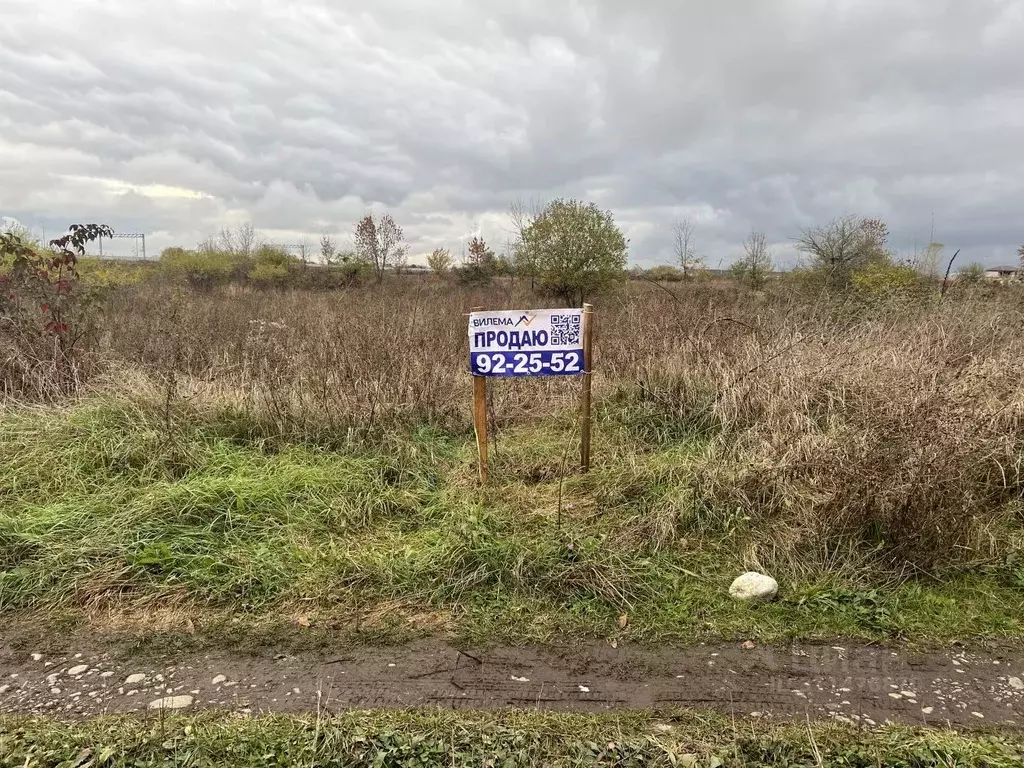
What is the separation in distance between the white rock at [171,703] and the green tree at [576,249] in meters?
16.0

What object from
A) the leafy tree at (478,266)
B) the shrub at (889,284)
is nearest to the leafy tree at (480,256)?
the leafy tree at (478,266)

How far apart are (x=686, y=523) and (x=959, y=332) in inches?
178

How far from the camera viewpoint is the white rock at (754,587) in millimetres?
3055

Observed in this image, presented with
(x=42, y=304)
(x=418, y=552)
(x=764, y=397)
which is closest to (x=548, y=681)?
(x=418, y=552)

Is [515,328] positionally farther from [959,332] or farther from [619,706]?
[959,332]

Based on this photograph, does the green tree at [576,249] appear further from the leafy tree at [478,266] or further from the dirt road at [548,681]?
the dirt road at [548,681]

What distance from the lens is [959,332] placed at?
235 inches

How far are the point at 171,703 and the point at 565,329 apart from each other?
9.94 feet

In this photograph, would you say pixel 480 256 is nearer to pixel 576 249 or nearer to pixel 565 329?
pixel 576 249

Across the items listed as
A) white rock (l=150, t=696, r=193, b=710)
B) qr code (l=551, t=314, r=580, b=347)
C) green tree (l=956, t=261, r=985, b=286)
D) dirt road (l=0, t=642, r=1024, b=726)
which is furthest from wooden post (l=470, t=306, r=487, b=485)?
green tree (l=956, t=261, r=985, b=286)

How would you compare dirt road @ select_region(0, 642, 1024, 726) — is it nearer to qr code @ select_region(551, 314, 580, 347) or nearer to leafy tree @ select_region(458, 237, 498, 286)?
qr code @ select_region(551, 314, 580, 347)

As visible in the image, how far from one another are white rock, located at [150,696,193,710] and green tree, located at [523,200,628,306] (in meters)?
16.0

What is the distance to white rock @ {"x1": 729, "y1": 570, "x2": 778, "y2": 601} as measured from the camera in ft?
10.0

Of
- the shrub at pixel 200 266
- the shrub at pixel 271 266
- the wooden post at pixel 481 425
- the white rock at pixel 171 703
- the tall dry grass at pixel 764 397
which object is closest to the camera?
the white rock at pixel 171 703
